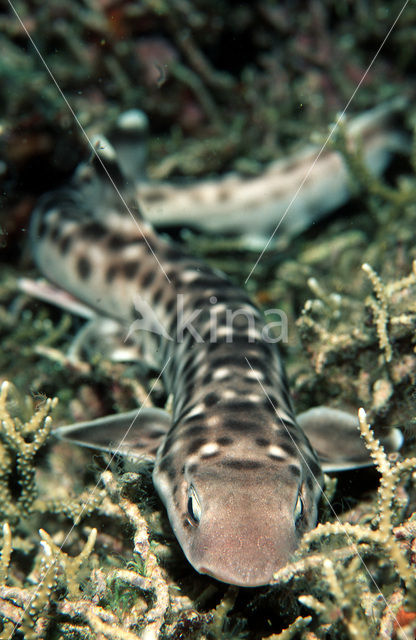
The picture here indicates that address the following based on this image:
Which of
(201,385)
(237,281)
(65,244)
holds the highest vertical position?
(201,385)

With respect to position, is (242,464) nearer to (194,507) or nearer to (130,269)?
(194,507)

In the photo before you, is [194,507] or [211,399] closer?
[194,507]

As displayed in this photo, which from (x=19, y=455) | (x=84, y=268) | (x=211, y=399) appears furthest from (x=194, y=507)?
(x=84, y=268)

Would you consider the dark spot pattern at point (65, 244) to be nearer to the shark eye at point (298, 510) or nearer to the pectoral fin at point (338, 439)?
the pectoral fin at point (338, 439)

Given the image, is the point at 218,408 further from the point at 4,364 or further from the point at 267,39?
the point at 267,39

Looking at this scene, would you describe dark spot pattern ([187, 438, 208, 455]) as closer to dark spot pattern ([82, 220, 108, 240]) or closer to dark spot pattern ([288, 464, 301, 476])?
dark spot pattern ([288, 464, 301, 476])

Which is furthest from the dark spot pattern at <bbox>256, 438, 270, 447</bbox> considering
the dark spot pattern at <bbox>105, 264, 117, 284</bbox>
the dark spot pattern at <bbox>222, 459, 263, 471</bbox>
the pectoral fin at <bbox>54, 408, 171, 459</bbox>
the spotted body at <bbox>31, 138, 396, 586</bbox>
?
the dark spot pattern at <bbox>105, 264, 117, 284</bbox>
